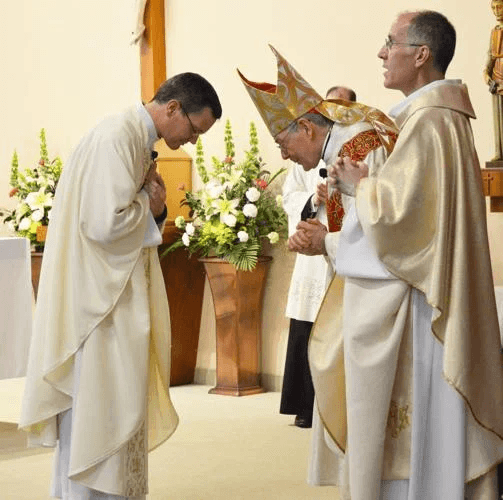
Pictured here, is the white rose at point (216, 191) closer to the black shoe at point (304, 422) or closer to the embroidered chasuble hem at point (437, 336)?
the black shoe at point (304, 422)

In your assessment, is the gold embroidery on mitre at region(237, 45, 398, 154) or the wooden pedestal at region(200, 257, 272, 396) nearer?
the gold embroidery on mitre at region(237, 45, 398, 154)

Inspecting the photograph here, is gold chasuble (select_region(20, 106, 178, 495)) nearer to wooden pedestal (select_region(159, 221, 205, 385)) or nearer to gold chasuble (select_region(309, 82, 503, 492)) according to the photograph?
gold chasuble (select_region(309, 82, 503, 492))

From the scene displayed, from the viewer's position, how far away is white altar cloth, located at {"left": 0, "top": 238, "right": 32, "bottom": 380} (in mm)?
6285

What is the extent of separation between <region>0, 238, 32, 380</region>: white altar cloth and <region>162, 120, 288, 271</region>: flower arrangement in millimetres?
1817

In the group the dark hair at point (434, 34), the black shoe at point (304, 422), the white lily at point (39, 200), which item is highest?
the dark hair at point (434, 34)

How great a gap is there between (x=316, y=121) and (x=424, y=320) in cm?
89

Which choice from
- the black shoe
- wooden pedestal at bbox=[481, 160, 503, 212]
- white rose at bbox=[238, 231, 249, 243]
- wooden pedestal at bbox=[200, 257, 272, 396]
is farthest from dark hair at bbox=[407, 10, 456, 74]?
wooden pedestal at bbox=[200, 257, 272, 396]

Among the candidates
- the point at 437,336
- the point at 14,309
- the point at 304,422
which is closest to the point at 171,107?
the point at 437,336

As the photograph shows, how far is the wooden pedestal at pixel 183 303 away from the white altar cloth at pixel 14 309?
198 cm

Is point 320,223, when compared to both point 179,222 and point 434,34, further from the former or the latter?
point 179,222

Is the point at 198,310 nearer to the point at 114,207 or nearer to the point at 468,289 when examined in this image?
the point at 114,207

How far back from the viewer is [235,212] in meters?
7.91

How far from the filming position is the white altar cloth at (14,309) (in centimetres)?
629

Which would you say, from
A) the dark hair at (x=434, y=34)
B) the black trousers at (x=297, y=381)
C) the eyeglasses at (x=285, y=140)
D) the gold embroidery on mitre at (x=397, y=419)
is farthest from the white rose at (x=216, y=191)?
the gold embroidery on mitre at (x=397, y=419)
